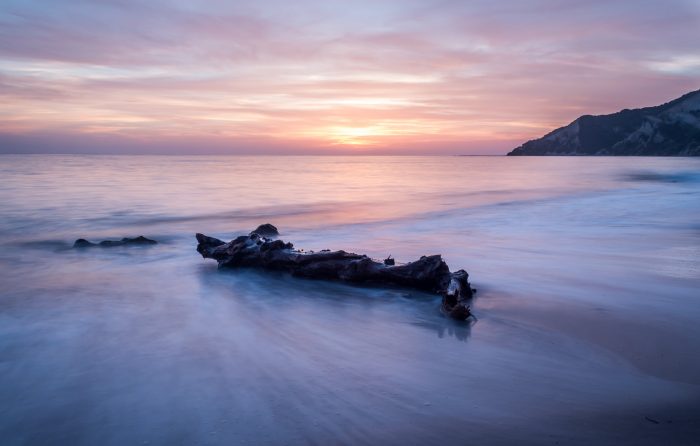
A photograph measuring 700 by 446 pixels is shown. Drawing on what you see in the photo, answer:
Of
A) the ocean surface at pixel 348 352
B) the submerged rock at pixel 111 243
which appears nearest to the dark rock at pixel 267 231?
the ocean surface at pixel 348 352

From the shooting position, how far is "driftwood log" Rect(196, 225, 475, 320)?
6379 millimetres

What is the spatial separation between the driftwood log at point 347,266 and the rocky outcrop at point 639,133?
145045mm

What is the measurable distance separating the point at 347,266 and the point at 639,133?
552 feet

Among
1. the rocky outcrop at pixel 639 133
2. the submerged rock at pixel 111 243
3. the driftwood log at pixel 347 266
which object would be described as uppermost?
the rocky outcrop at pixel 639 133

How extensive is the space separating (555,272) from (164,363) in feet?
19.7

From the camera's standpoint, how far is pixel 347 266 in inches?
287

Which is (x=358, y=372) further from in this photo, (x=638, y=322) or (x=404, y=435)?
(x=638, y=322)

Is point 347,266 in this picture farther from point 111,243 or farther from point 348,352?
point 111,243

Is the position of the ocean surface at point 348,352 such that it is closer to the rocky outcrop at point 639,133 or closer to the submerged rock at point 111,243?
the submerged rock at point 111,243

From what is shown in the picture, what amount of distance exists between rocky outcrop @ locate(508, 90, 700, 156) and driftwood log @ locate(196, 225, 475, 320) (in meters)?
145

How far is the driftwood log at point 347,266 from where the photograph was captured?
6379 mm

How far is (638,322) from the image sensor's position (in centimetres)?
542

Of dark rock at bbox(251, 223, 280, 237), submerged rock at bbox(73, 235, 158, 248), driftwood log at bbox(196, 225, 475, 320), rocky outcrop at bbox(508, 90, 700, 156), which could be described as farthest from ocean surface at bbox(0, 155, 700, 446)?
rocky outcrop at bbox(508, 90, 700, 156)

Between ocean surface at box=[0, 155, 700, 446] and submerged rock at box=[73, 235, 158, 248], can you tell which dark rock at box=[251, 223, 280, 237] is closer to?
ocean surface at box=[0, 155, 700, 446]
